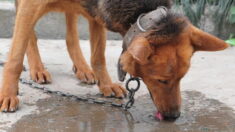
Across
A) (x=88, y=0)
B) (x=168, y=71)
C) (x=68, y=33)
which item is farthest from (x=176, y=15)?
(x=68, y=33)

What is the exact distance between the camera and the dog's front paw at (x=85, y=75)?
15.7 ft

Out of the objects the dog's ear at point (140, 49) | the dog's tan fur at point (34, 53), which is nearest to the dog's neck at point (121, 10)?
the dog's tan fur at point (34, 53)

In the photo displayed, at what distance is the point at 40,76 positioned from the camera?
15.4 ft

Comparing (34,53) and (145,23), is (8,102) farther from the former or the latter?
(145,23)

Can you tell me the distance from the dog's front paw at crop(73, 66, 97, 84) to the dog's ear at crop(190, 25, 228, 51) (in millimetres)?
1561

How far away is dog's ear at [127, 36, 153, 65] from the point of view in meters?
3.04

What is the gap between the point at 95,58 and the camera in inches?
177

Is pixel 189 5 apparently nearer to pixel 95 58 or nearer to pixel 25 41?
pixel 95 58

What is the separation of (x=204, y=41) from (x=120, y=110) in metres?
0.94

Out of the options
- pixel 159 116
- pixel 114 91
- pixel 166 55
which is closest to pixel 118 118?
pixel 159 116

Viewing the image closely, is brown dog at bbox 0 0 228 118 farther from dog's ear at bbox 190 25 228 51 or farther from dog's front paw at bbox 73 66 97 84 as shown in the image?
dog's front paw at bbox 73 66 97 84

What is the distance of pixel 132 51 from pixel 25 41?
1.14 m

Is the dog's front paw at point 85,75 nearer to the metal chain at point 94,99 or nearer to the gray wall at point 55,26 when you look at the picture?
the metal chain at point 94,99

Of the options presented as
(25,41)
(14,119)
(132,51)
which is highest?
(132,51)
